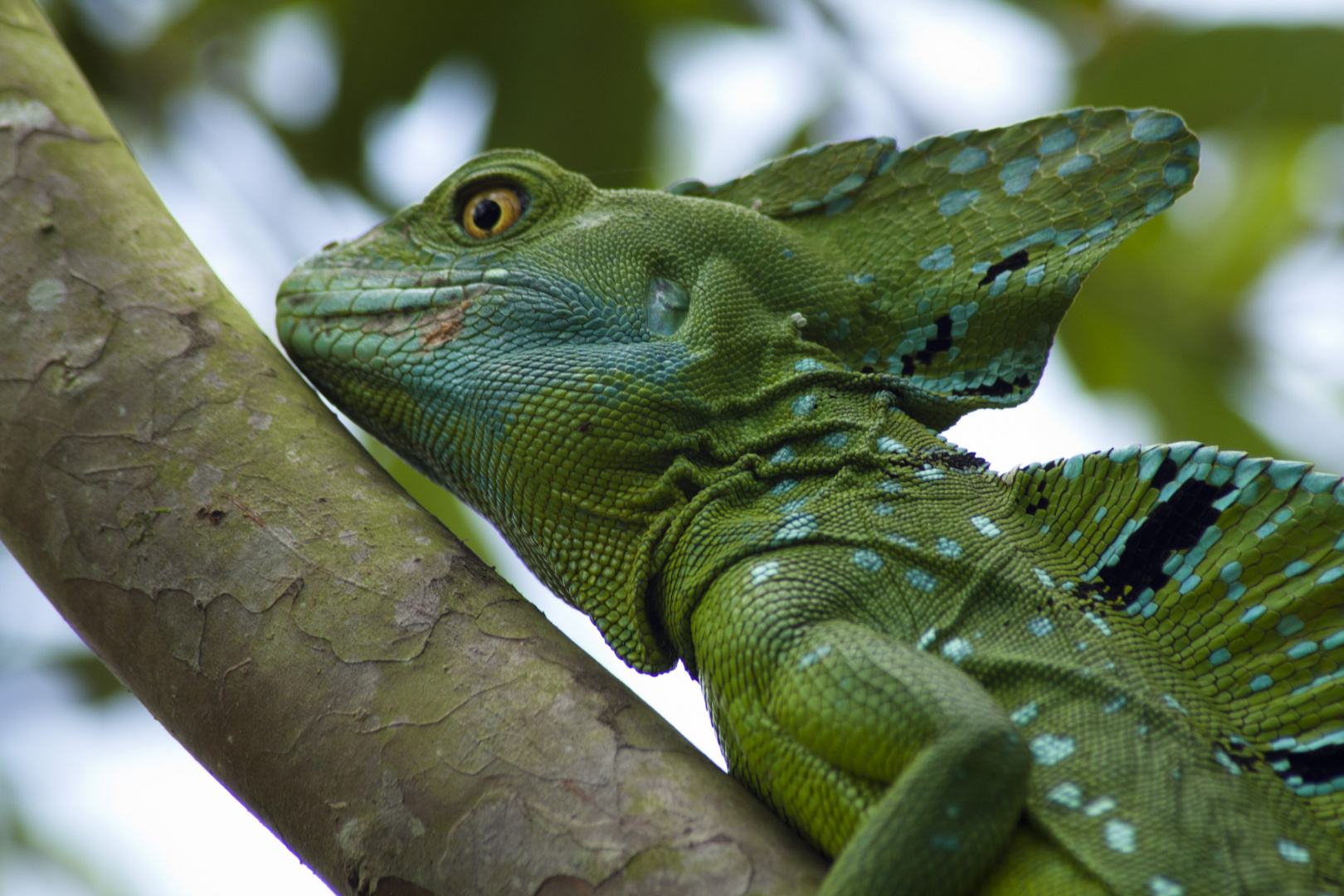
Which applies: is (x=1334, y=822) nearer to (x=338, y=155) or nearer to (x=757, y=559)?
(x=757, y=559)

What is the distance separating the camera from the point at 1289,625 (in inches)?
126

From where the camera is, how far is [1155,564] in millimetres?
3377

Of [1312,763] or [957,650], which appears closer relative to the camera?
[1312,763]

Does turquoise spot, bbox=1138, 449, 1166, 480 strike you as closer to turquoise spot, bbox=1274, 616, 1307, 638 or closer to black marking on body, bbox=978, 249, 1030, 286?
turquoise spot, bbox=1274, 616, 1307, 638

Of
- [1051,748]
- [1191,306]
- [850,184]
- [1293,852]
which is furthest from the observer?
[1191,306]

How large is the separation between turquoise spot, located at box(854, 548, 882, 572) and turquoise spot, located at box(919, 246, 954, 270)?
1465 millimetres

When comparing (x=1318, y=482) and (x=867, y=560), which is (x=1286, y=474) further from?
(x=867, y=560)

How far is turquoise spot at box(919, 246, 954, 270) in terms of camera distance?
4.28 meters

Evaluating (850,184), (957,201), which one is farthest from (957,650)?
Answer: (850,184)

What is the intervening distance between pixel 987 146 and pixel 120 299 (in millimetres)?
3372

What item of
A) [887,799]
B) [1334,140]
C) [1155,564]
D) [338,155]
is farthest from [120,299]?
[1334,140]

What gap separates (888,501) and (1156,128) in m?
2.03

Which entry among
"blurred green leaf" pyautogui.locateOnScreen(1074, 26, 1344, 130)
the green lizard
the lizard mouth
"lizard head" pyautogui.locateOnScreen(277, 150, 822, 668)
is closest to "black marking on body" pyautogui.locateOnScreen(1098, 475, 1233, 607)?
the green lizard

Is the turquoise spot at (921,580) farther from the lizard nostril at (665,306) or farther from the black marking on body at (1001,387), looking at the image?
the lizard nostril at (665,306)
